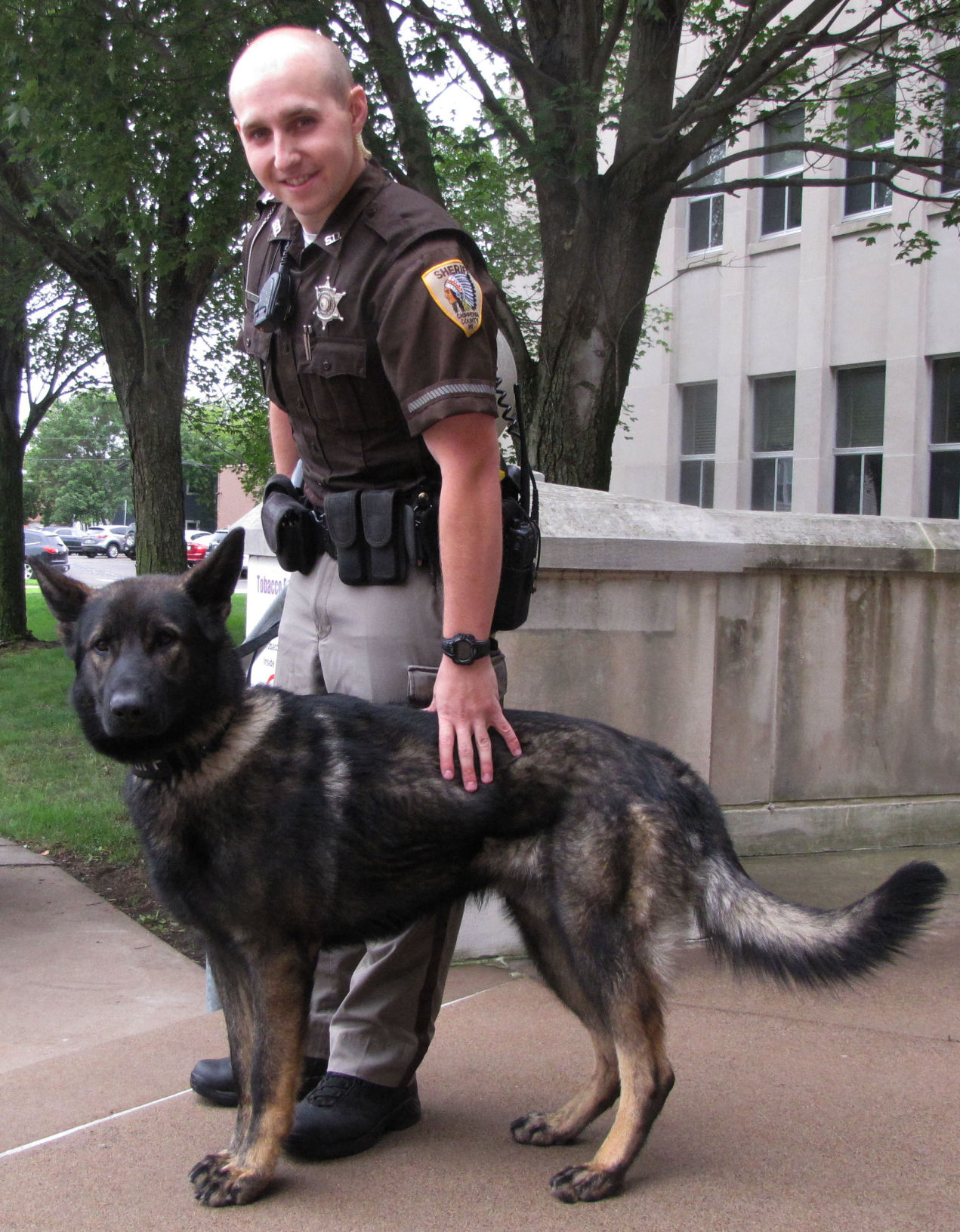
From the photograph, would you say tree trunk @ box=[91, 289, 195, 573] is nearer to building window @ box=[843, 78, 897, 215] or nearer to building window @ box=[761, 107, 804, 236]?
building window @ box=[843, 78, 897, 215]

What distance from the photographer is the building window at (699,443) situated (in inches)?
879

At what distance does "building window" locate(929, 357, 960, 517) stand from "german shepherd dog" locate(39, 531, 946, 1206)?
16964mm

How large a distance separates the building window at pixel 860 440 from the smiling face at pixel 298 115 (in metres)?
17.7

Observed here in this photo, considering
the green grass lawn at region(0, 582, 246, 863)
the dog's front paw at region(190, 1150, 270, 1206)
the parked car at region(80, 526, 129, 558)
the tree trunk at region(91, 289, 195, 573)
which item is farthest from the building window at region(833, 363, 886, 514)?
the parked car at region(80, 526, 129, 558)

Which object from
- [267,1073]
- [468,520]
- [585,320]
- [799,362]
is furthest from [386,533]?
[799,362]

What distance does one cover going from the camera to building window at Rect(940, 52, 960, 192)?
→ 337 inches

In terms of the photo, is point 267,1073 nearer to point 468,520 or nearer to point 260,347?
point 468,520

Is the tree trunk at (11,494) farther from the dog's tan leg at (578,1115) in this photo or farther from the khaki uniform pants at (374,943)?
the dog's tan leg at (578,1115)

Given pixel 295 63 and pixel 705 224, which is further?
pixel 705 224

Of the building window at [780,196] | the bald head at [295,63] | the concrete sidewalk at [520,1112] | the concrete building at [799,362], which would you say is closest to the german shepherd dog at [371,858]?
the concrete sidewalk at [520,1112]

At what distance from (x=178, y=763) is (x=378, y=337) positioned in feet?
3.34

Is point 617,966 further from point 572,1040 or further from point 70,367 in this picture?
point 70,367

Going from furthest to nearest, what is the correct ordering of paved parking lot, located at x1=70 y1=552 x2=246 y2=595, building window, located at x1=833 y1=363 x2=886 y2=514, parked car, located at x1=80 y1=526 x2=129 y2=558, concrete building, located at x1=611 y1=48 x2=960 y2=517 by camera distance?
1. parked car, located at x1=80 y1=526 x2=129 y2=558
2. paved parking lot, located at x1=70 y1=552 x2=246 y2=595
3. building window, located at x1=833 y1=363 x2=886 y2=514
4. concrete building, located at x1=611 y1=48 x2=960 y2=517

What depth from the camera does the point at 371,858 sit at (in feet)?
8.14
